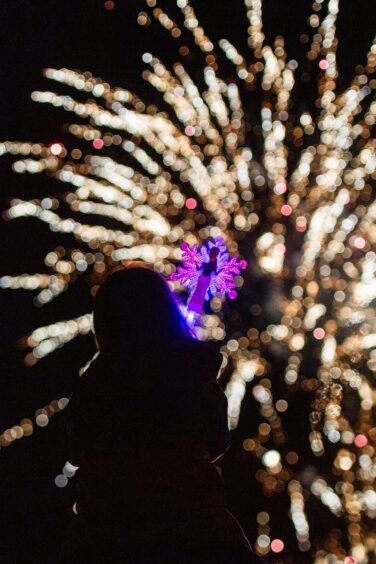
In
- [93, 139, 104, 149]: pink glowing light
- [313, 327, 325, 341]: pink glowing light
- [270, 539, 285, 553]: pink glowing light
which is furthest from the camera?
[93, 139, 104, 149]: pink glowing light

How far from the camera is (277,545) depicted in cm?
659

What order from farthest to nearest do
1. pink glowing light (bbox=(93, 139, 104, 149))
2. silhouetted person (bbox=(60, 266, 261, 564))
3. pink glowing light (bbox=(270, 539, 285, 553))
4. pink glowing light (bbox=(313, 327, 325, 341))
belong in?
pink glowing light (bbox=(93, 139, 104, 149)) < pink glowing light (bbox=(270, 539, 285, 553)) < pink glowing light (bbox=(313, 327, 325, 341)) < silhouetted person (bbox=(60, 266, 261, 564))

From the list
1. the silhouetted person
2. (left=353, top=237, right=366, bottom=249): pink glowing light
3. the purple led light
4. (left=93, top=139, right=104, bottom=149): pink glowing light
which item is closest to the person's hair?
the silhouetted person

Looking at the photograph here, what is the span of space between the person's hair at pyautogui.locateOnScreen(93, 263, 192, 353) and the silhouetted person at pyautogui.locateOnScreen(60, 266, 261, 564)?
0.04 feet

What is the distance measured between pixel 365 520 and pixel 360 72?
3.70 metres

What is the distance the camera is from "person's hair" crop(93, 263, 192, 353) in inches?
77.6

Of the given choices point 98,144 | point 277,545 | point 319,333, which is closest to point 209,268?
point 319,333

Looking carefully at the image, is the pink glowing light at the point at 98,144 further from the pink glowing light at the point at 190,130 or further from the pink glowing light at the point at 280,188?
the pink glowing light at the point at 280,188

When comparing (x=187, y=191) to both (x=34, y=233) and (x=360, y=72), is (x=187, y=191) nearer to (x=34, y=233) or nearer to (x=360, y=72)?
(x=360, y=72)

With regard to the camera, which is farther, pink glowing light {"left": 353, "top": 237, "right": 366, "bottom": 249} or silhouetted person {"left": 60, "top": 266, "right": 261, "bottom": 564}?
pink glowing light {"left": 353, "top": 237, "right": 366, "bottom": 249}

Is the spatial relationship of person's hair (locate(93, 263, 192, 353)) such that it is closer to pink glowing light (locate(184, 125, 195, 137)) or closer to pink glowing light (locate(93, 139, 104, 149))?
pink glowing light (locate(184, 125, 195, 137))

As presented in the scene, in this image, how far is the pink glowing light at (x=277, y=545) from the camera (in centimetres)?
654

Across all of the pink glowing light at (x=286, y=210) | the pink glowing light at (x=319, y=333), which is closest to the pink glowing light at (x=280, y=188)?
the pink glowing light at (x=286, y=210)

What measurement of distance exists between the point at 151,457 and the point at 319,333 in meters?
4.32
